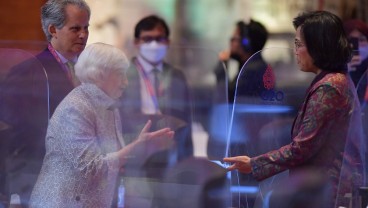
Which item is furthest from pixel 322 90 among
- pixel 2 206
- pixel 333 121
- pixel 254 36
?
pixel 254 36

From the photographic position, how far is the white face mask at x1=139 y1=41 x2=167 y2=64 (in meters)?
5.51

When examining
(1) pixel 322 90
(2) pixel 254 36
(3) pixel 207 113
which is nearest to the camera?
(1) pixel 322 90

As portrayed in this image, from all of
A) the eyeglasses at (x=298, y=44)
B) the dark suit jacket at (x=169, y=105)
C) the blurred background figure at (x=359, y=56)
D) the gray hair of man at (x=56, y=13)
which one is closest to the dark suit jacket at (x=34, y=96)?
the gray hair of man at (x=56, y=13)

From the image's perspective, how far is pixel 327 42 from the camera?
3.83 m

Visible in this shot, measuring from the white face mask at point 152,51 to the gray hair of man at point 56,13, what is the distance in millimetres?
1468

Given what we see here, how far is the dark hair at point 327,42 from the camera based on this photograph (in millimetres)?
3826

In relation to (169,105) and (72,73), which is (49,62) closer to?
(72,73)

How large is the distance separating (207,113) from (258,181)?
1292mm

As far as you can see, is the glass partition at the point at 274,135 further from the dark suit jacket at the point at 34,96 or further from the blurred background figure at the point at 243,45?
the dark suit jacket at the point at 34,96

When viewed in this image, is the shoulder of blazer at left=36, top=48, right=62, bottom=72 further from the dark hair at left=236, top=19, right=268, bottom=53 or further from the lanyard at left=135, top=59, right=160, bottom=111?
the dark hair at left=236, top=19, right=268, bottom=53

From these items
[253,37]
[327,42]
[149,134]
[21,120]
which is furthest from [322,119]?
[253,37]

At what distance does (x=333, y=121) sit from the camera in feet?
12.4

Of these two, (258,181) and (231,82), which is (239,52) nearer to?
(231,82)

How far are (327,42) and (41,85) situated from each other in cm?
136
